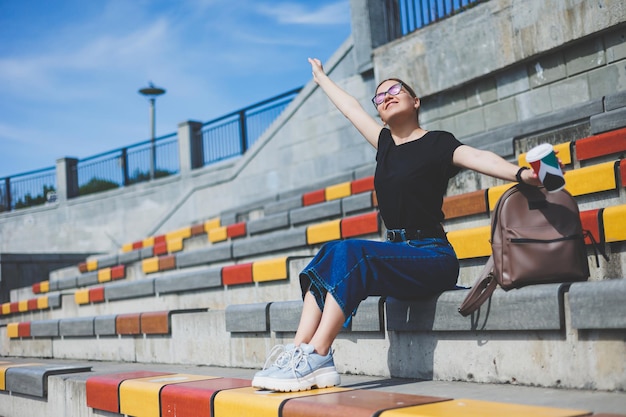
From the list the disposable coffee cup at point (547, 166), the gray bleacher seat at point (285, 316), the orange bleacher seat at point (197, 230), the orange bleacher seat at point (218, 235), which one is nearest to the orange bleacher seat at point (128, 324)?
the gray bleacher seat at point (285, 316)

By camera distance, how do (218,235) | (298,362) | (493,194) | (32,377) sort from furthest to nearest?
(218,235) → (493,194) → (32,377) → (298,362)

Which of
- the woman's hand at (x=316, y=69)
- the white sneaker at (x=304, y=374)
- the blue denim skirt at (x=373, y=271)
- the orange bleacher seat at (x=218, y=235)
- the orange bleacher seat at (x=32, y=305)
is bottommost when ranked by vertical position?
the white sneaker at (x=304, y=374)

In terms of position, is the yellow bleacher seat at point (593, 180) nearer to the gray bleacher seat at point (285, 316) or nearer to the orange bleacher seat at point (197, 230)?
the gray bleacher seat at point (285, 316)

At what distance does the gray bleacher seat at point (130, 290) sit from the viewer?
19.8ft

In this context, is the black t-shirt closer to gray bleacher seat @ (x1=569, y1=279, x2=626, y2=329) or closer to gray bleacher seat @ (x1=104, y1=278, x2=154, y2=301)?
gray bleacher seat @ (x1=569, y1=279, x2=626, y2=329)

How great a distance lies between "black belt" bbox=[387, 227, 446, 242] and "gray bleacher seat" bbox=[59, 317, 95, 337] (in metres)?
3.12

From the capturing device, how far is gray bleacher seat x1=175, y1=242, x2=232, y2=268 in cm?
643

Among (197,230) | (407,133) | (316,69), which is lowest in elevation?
(407,133)

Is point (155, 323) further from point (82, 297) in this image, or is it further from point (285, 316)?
point (82, 297)

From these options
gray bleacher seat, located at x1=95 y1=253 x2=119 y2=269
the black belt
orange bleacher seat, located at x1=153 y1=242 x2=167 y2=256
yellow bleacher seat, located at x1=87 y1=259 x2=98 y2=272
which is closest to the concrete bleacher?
the black belt

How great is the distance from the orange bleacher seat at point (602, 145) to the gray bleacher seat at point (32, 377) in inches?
130

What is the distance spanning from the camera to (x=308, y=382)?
270 centimetres

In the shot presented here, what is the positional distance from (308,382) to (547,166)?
1.14m

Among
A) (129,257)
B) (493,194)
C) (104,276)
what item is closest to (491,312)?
(493,194)
